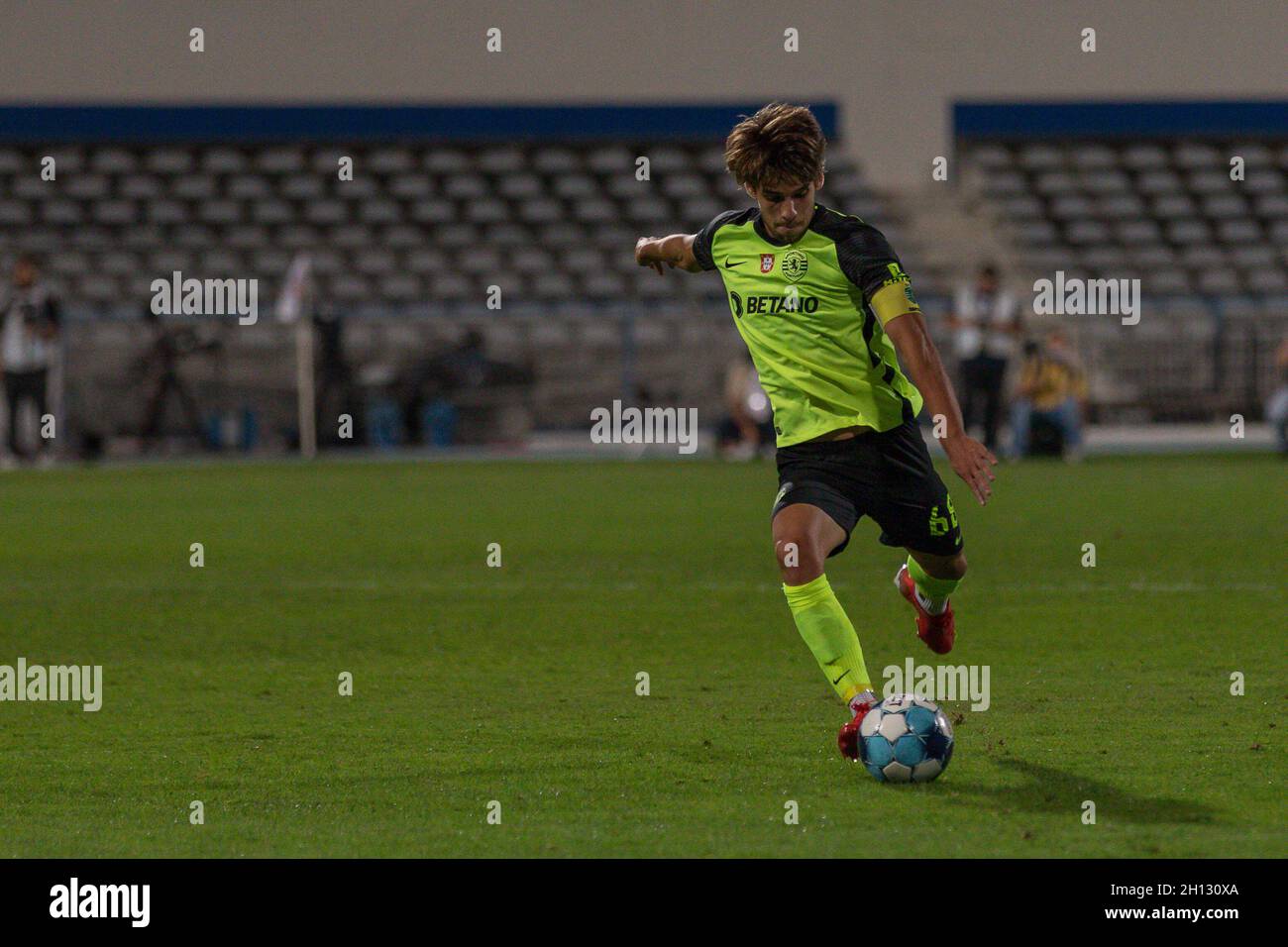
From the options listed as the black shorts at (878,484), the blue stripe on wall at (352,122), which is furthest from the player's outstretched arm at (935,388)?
the blue stripe on wall at (352,122)

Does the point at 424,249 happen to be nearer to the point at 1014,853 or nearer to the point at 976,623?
the point at 976,623

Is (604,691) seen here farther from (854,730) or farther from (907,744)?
(907,744)

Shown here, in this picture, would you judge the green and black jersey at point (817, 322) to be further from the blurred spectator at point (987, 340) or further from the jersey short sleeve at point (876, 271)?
the blurred spectator at point (987, 340)

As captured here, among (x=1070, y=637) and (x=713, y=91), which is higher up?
(x=713, y=91)

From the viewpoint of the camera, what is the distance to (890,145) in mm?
29688

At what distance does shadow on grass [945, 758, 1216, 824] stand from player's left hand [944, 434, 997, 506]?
76 cm

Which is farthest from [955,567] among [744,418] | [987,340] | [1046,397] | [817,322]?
[744,418]

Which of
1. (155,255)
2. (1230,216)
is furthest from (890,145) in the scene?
(155,255)

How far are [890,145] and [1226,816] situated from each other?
25.8 metres

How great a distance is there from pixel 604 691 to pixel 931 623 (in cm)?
115

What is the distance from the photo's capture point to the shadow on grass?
4676 mm

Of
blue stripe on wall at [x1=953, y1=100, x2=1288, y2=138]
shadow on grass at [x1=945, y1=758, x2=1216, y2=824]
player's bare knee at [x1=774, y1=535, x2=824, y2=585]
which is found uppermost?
blue stripe on wall at [x1=953, y1=100, x2=1288, y2=138]

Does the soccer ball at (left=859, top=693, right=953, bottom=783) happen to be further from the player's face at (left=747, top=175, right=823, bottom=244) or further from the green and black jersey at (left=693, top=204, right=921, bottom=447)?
the player's face at (left=747, top=175, right=823, bottom=244)

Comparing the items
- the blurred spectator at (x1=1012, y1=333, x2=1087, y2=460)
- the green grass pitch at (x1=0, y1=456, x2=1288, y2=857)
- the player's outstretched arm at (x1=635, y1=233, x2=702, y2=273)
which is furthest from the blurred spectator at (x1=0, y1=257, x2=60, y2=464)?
the player's outstretched arm at (x1=635, y1=233, x2=702, y2=273)
